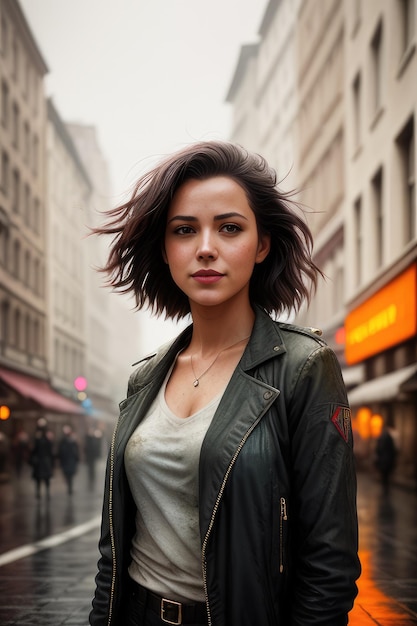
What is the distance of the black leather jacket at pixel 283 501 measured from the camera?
2.08m

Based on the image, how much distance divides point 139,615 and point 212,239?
37.6 inches

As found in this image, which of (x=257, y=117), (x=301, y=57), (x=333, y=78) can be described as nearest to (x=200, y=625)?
(x=333, y=78)

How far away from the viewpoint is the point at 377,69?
24.7 meters

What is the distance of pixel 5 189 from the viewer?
3556 cm

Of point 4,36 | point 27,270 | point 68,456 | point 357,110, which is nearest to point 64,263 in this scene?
point 27,270

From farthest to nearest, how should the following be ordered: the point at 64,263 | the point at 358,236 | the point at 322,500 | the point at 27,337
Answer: the point at 64,263 < the point at 27,337 < the point at 358,236 < the point at 322,500

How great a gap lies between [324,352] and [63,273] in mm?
51925

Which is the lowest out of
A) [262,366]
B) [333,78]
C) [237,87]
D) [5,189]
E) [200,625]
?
[200,625]

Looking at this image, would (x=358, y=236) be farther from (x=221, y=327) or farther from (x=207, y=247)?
(x=207, y=247)

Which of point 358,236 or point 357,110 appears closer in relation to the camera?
point 358,236

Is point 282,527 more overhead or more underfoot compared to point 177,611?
more overhead

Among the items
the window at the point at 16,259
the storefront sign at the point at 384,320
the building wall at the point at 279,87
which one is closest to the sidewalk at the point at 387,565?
the storefront sign at the point at 384,320

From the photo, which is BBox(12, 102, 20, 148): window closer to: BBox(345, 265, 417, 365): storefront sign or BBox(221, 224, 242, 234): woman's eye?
BBox(345, 265, 417, 365): storefront sign

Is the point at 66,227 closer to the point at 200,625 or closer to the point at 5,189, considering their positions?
the point at 5,189
